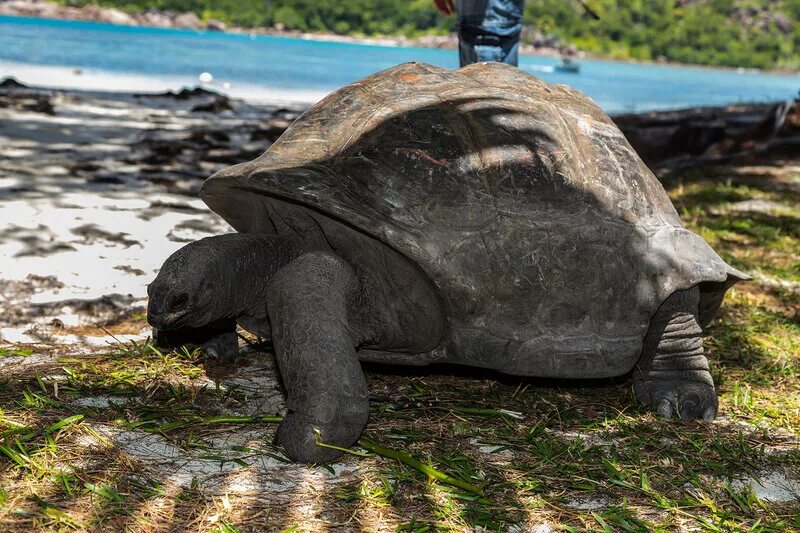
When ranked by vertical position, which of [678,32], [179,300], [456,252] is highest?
[678,32]

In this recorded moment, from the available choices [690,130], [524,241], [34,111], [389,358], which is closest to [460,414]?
[389,358]

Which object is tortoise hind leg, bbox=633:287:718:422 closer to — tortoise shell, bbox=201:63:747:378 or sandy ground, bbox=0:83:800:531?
tortoise shell, bbox=201:63:747:378

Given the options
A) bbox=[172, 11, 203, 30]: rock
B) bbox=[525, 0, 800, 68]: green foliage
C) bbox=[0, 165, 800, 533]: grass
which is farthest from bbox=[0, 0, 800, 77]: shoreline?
bbox=[0, 165, 800, 533]: grass

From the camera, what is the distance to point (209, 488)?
249cm

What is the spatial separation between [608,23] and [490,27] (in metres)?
77.6

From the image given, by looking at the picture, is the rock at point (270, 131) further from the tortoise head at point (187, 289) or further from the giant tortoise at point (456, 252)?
the tortoise head at point (187, 289)

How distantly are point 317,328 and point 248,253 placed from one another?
0.55m

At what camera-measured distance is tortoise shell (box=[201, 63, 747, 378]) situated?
2.98 m

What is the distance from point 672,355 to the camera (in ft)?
11.2

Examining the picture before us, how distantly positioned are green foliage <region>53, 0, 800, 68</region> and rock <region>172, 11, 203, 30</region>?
0.72 m

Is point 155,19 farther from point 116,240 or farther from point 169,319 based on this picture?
point 169,319

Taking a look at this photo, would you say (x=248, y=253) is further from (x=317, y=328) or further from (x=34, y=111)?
Result: (x=34, y=111)

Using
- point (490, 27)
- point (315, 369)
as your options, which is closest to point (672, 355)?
point (315, 369)

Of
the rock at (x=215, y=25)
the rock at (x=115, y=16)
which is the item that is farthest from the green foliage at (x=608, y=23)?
the rock at (x=215, y=25)
